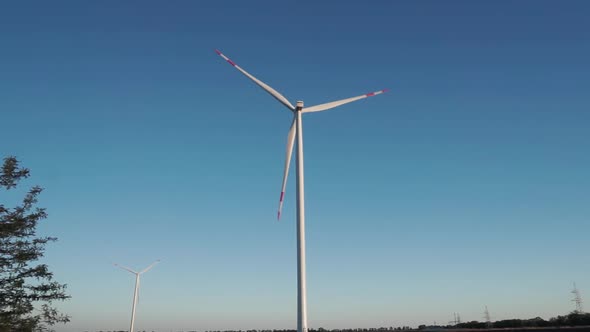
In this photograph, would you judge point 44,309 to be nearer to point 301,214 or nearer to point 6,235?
point 6,235

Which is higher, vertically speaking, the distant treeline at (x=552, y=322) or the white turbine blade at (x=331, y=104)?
the white turbine blade at (x=331, y=104)

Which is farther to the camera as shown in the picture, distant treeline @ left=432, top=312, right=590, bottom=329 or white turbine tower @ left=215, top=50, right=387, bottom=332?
distant treeline @ left=432, top=312, right=590, bottom=329

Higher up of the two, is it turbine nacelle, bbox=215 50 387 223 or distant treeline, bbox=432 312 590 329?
turbine nacelle, bbox=215 50 387 223

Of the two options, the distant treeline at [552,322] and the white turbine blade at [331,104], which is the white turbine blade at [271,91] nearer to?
the white turbine blade at [331,104]

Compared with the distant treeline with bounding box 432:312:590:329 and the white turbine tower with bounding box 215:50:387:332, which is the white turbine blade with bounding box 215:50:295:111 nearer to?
the white turbine tower with bounding box 215:50:387:332

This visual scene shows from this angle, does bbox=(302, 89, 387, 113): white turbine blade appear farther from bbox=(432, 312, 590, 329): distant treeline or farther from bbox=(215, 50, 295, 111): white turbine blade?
bbox=(432, 312, 590, 329): distant treeline

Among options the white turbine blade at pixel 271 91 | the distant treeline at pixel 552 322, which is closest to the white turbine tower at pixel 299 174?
the white turbine blade at pixel 271 91

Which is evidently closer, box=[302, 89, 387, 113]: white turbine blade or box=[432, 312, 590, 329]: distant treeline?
box=[302, 89, 387, 113]: white turbine blade

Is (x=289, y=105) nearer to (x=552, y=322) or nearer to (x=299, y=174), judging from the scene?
(x=299, y=174)

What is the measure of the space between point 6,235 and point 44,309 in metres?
9.29

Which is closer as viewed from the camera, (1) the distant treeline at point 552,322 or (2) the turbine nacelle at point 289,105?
(2) the turbine nacelle at point 289,105

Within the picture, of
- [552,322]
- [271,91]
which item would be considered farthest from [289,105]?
[552,322]

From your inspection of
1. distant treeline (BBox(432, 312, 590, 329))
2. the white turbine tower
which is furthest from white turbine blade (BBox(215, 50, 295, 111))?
distant treeline (BBox(432, 312, 590, 329))

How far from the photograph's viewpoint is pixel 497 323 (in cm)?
17825
